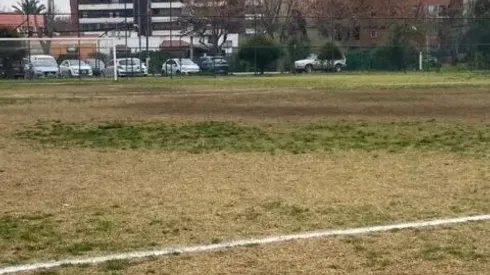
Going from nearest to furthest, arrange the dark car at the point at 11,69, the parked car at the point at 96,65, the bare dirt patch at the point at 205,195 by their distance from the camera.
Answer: the bare dirt patch at the point at 205,195 < the dark car at the point at 11,69 < the parked car at the point at 96,65

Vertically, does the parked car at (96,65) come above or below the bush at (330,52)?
below

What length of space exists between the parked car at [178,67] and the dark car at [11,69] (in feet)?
33.6

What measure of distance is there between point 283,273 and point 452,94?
22524mm

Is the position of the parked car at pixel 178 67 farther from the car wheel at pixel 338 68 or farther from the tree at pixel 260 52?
the car wheel at pixel 338 68

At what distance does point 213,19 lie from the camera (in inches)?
2778

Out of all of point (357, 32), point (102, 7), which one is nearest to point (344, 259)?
point (357, 32)

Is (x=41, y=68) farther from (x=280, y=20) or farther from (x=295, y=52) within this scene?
(x=280, y=20)

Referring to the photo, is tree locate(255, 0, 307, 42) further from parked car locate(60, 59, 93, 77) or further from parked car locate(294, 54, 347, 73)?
parked car locate(60, 59, 93, 77)

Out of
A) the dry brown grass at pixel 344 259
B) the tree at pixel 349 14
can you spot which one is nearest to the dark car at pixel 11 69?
the tree at pixel 349 14

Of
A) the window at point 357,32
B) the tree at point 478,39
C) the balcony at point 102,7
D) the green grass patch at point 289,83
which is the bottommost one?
the green grass patch at point 289,83

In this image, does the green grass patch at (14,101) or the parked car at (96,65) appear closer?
the green grass patch at (14,101)

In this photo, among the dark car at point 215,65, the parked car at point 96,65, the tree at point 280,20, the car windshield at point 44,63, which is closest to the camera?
the car windshield at point 44,63

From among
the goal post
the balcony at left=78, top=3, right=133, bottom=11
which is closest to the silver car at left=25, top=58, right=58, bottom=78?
the goal post

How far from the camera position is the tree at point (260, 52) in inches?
2099
